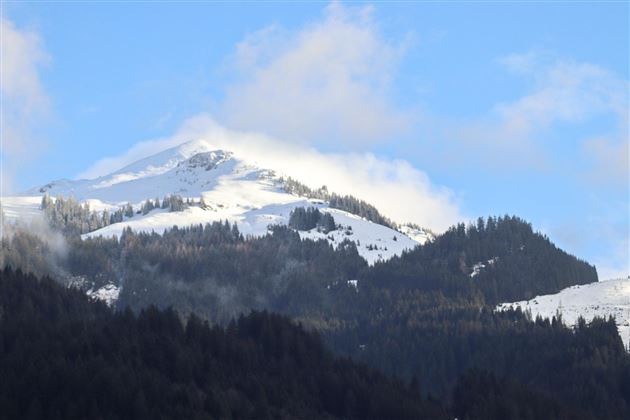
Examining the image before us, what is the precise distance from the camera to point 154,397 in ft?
624

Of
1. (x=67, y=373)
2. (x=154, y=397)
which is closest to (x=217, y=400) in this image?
(x=154, y=397)

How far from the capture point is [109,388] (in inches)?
7451

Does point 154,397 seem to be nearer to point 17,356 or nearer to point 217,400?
point 217,400

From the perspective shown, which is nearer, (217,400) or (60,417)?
(60,417)

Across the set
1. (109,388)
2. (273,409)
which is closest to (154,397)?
(109,388)

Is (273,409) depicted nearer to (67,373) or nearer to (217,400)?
(217,400)

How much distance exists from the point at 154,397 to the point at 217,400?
9.06 m

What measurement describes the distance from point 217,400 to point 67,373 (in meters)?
20.9

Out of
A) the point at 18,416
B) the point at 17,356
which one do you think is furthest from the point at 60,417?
the point at 17,356

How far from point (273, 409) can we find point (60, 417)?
106 feet

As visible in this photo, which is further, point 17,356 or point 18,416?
point 17,356

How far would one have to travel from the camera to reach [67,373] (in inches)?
7554

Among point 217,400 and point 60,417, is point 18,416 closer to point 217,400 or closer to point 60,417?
point 60,417

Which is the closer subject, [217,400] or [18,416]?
[18,416]
